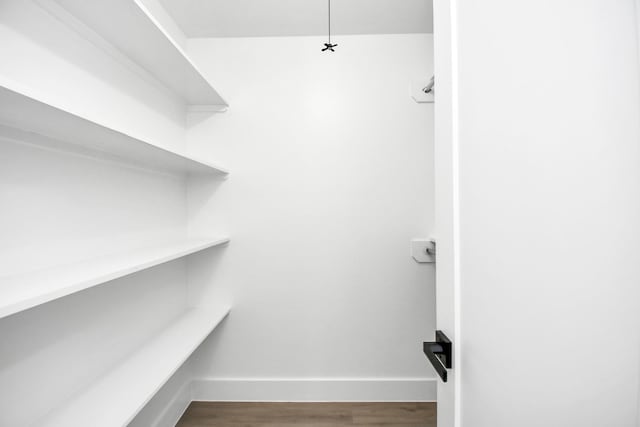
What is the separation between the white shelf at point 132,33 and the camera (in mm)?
919

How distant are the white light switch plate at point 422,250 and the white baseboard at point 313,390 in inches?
29.2

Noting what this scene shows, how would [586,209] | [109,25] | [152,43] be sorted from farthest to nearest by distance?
[152,43] < [109,25] < [586,209]

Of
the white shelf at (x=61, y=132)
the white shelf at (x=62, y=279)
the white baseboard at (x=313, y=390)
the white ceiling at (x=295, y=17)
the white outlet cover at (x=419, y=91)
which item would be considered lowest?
the white baseboard at (x=313, y=390)

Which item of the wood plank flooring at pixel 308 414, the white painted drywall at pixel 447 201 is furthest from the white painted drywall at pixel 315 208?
the white painted drywall at pixel 447 201

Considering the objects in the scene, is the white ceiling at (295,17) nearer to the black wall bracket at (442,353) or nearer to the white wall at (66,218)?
the white wall at (66,218)

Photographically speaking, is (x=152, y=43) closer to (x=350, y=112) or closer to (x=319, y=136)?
(x=319, y=136)

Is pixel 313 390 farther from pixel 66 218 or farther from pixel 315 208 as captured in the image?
pixel 66 218

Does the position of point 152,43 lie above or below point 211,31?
below

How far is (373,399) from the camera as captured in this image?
1771 mm

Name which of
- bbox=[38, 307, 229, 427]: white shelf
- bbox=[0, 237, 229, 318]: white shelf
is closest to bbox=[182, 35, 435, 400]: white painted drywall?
bbox=[38, 307, 229, 427]: white shelf

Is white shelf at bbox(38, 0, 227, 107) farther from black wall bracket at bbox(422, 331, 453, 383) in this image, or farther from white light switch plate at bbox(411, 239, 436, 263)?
white light switch plate at bbox(411, 239, 436, 263)

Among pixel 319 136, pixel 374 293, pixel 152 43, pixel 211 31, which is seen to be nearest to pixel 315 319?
pixel 374 293

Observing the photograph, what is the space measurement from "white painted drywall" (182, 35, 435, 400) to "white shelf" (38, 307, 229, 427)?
1.38 feet

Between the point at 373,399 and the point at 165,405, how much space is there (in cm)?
118
